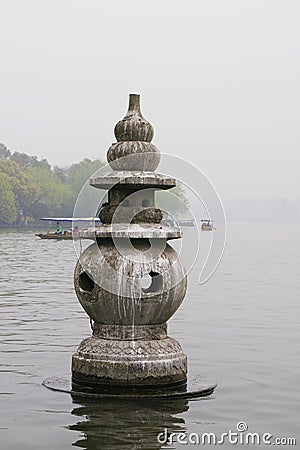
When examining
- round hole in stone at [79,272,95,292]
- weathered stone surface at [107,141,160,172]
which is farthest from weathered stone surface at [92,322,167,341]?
weathered stone surface at [107,141,160,172]

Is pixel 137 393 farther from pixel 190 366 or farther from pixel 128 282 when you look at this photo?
pixel 190 366

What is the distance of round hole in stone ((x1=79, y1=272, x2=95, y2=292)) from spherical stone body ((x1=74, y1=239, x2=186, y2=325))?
0.01 m

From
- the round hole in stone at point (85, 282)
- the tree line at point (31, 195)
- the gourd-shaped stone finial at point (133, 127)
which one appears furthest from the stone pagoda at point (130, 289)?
the tree line at point (31, 195)

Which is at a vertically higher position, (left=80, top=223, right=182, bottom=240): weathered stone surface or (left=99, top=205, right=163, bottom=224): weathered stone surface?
(left=99, top=205, right=163, bottom=224): weathered stone surface

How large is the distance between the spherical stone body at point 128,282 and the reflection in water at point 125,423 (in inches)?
45.3

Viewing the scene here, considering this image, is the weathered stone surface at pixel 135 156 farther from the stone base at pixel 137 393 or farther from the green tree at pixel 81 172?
the green tree at pixel 81 172

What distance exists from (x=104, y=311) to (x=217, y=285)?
61.7ft

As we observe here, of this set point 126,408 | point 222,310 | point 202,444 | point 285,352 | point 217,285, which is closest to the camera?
point 202,444

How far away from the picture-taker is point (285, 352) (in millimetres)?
15391

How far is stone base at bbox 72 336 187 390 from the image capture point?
11.4 m

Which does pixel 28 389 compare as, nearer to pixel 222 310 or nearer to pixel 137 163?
pixel 137 163

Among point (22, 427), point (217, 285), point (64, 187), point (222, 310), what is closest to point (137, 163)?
point (22, 427)

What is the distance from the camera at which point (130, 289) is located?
11.5 metres

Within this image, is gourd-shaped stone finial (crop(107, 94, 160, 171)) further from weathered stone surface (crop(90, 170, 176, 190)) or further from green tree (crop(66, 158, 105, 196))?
green tree (crop(66, 158, 105, 196))
